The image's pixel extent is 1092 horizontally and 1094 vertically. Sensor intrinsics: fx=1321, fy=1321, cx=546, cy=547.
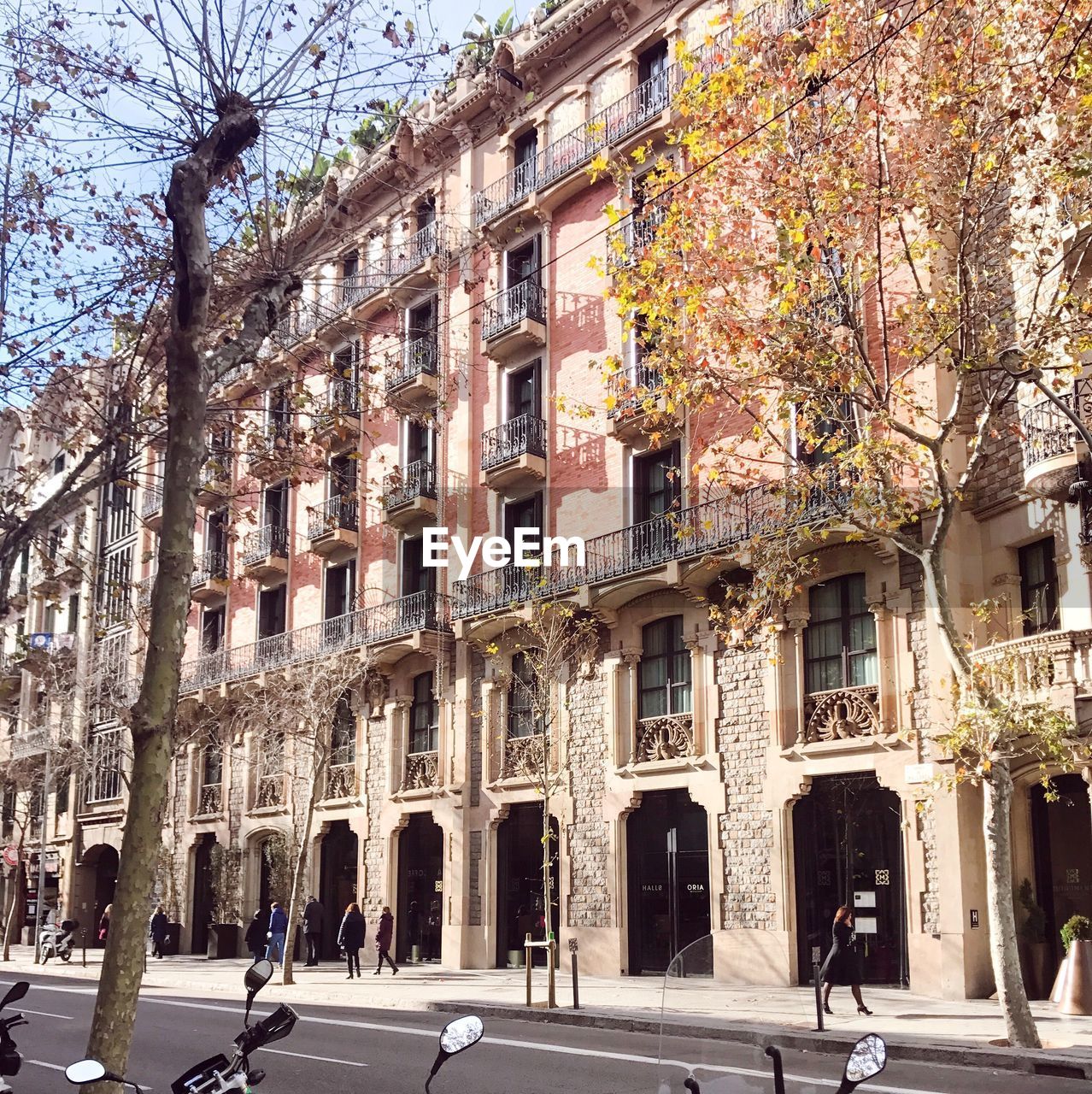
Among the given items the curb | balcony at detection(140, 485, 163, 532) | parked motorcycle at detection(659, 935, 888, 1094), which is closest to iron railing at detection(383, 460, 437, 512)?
balcony at detection(140, 485, 163, 532)

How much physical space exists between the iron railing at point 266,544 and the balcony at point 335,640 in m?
2.37

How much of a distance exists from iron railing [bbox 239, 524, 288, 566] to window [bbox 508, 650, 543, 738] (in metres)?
10.6

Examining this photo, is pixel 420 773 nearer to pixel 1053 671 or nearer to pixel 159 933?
pixel 159 933

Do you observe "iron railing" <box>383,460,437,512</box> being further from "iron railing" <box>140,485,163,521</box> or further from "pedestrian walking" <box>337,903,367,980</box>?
"iron railing" <box>140,485,163,521</box>

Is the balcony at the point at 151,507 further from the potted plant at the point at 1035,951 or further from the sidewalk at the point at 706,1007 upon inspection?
the potted plant at the point at 1035,951

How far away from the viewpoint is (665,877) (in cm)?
2531

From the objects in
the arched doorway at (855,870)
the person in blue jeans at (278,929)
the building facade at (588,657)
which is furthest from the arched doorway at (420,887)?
the arched doorway at (855,870)

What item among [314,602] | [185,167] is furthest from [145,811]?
[314,602]

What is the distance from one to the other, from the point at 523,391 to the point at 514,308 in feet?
6.30

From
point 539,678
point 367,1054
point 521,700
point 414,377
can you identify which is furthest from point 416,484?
point 367,1054

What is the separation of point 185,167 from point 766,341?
10048mm

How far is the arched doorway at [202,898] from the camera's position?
1523 inches

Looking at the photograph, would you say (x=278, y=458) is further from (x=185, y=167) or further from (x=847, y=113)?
(x=847, y=113)

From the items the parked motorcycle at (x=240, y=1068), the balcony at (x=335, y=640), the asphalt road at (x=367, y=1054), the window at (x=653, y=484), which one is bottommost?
the asphalt road at (x=367, y=1054)
